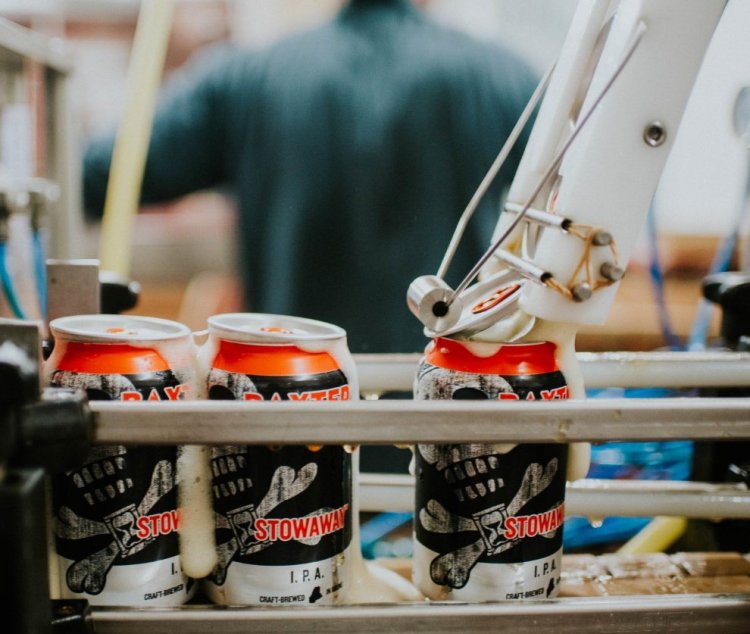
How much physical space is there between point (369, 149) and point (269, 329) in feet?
3.07

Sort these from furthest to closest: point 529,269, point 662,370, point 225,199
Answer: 1. point 225,199
2. point 662,370
3. point 529,269

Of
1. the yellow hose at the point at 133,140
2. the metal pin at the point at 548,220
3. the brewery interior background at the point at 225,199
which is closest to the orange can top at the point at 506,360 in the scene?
the metal pin at the point at 548,220

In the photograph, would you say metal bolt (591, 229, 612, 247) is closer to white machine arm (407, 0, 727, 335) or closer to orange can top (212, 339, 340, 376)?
white machine arm (407, 0, 727, 335)

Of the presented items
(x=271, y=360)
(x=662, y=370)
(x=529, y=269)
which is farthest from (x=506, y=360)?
(x=662, y=370)

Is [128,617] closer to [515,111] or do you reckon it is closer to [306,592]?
[306,592]

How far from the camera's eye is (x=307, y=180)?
157 centimetres

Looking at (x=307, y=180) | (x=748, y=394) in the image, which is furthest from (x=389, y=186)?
(x=748, y=394)

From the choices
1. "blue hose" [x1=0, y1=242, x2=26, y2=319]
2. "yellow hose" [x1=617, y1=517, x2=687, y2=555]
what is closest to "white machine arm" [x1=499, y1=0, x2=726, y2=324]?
"yellow hose" [x1=617, y1=517, x2=687, y2=555]

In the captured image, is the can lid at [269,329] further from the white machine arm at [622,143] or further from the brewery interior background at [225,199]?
the brewery interior background at [225,199]

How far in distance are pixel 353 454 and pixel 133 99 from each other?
3.62 feet

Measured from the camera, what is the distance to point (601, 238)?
63 centimetres

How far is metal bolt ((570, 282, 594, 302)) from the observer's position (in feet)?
2.09

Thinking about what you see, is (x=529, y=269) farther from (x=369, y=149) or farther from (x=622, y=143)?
(x=369, y=149)

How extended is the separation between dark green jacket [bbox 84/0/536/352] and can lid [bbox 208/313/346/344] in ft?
2.55
